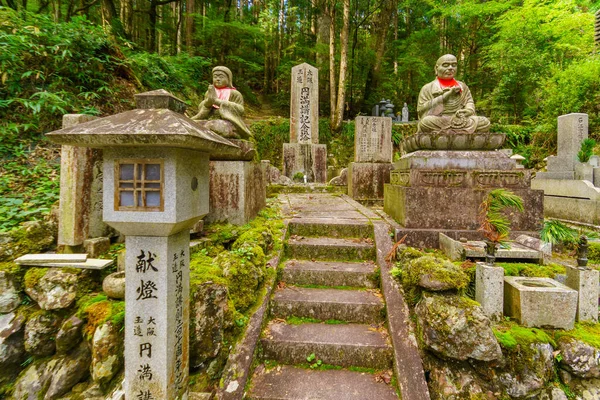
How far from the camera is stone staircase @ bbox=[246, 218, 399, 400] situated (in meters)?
2.46

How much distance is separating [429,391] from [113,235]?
4.23 metres

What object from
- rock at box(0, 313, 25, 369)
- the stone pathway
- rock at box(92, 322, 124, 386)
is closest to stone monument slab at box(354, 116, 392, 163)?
the stone pathway

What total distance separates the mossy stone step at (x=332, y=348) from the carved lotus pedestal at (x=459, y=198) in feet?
5.71

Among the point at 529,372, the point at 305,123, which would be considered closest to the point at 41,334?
the point at 529,372

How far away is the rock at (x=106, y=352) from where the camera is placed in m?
2.55

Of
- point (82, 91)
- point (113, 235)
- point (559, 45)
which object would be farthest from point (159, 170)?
point (559, 45)

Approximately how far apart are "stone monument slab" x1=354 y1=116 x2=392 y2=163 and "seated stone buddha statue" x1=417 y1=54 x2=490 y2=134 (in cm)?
289

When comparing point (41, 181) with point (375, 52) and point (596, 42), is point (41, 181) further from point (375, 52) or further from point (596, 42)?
point (596, 42)

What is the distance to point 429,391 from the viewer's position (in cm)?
249

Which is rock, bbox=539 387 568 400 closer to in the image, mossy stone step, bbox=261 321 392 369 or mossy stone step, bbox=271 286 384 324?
mossy stone step, bbox=261 321 392 369

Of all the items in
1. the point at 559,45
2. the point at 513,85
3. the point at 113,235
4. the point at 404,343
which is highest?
the point at 559,45

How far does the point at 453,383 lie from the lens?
2.50 metres

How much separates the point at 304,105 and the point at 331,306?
30.8 ft

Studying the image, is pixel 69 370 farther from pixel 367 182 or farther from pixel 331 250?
pixel 367 182
